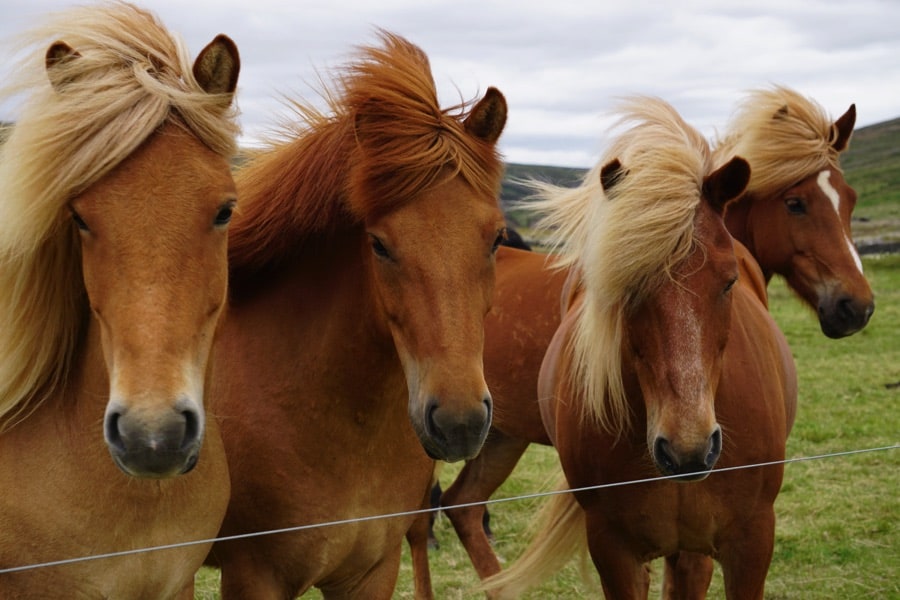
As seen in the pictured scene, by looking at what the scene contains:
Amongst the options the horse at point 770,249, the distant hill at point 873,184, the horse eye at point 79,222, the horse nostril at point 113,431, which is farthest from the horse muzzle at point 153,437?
the distant hill at point 873,184

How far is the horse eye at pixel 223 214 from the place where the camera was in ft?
7.24

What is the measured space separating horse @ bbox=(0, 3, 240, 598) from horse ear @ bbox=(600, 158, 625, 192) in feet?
4.29

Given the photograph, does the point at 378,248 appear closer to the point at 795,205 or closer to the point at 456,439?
the point at 456,439

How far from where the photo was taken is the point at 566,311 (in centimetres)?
436

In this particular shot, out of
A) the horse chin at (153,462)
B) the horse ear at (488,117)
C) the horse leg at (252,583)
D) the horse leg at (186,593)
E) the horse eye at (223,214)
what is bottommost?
the horse leg at (252,583)

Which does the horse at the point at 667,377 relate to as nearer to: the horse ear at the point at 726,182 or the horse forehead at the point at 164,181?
the horse ear at the point at 726,182

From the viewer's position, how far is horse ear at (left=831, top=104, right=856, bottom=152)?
4977mm

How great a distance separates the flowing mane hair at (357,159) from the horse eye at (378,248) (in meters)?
0.07

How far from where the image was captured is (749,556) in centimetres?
321

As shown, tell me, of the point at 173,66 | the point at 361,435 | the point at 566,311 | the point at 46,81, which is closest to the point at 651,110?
the point at 566,311

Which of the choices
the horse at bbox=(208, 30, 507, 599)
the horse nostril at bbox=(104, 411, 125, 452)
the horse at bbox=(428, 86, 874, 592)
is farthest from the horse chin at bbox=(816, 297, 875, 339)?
the horse nostril at bbox=(104, 411, 125, 452)

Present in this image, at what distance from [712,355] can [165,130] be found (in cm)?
171

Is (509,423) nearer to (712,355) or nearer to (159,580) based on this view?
(712,355)

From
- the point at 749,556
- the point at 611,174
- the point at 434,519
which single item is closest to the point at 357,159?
the point at 611,174
